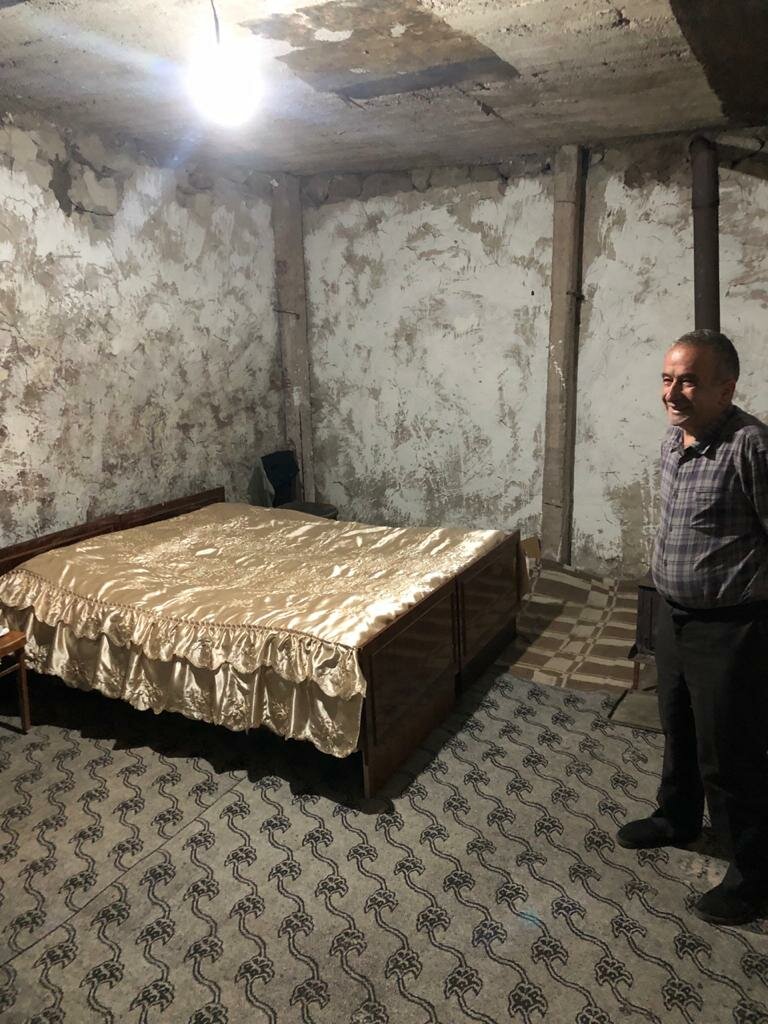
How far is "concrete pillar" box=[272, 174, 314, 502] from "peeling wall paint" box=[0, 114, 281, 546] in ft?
0.32

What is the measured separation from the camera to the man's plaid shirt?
73.6 inches

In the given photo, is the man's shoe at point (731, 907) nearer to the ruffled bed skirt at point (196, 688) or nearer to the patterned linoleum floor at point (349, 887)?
the patterned linoleum floor at point (349, 887)

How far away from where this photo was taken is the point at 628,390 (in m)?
4.53

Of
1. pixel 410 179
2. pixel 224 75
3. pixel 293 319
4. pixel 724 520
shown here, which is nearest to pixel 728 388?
pixel 724 520

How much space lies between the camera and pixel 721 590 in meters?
1.91

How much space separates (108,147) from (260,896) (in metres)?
3.80

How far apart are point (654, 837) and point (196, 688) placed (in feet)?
5.61

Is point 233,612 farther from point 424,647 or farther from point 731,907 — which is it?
point 731,907

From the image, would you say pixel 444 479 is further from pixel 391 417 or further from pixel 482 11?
pixel 482 11

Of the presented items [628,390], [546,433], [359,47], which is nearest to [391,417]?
[546,433]

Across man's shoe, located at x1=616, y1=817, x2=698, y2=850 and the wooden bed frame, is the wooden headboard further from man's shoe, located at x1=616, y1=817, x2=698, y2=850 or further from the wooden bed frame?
man's shoe, located at x1=616, y1=817, x2=698, y2=850

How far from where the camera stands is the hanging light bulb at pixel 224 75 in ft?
8.88

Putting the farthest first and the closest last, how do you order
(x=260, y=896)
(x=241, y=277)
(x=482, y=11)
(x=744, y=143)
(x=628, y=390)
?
(x=241, y=277), (x=628, y=390), (x=744, y=143), (x=482, y=11), (x=260, y=896)

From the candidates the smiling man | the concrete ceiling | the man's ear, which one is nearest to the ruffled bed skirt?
Result: the smiling man
